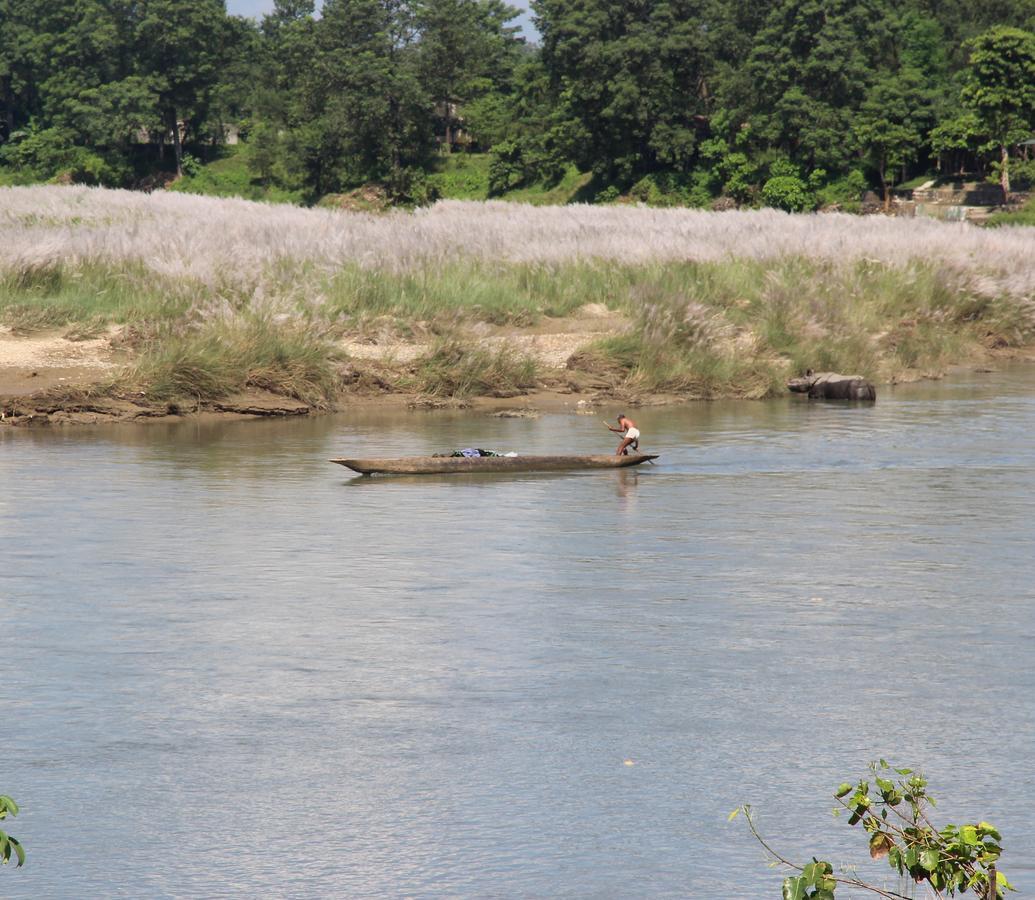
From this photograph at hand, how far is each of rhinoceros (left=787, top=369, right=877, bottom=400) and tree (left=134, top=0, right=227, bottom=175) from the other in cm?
8289

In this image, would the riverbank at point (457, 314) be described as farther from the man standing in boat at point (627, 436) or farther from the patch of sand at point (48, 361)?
the man standing in boat at point (627, 436)

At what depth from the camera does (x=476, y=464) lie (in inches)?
696

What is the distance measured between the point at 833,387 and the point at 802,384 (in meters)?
0.82

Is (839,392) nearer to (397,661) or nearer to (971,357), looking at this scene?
(971,357)

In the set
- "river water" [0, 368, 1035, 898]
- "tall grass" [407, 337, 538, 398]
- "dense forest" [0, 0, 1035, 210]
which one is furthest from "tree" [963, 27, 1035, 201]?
"river water" [0, 368, 1035, 898]

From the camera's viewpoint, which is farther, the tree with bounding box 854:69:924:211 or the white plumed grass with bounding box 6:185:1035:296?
the tree with bounding box 854:69:924:211

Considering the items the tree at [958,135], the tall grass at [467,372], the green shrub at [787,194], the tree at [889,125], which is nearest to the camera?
the tall grass at [467,372]

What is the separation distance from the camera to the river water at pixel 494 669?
774 centimetres

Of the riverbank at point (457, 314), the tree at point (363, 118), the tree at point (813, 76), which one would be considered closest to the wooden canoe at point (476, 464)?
the riverbank at point (457, 314)

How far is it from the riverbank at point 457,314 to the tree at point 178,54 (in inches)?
2873

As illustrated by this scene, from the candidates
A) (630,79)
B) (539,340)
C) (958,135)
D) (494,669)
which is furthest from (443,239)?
(630,79)

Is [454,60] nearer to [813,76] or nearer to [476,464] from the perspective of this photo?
[813,76]

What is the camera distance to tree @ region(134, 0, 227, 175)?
4107 inches

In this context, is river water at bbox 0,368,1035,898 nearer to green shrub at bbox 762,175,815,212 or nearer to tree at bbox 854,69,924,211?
tree at bbox 854,69,924,211
